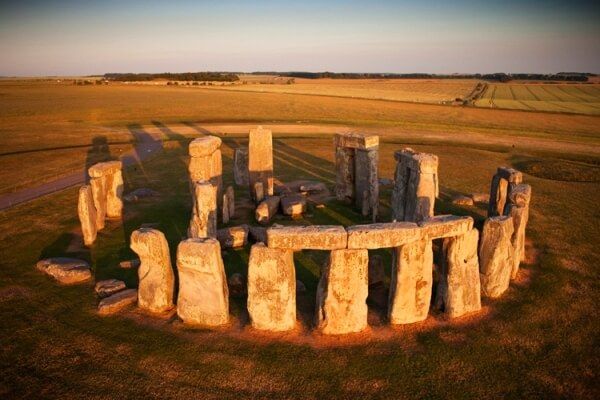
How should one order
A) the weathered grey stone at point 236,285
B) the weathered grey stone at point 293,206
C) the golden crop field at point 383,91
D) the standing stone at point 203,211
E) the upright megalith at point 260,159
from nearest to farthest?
the weathered grey stone at point 236,285 → the standing stone at point 203,211 → the weathered grey stone at point 293,206 → the upright megalith at point 260,159 → the golden crop field at point 383,91

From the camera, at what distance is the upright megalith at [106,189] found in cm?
1394

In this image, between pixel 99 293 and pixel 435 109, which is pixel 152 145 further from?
pixel 435 109

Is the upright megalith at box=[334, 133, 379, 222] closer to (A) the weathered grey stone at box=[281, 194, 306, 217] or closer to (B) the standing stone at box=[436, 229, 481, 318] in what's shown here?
(A) the weathered grey stone at box=[281, 194, 306, 217]

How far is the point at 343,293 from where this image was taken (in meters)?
8.13

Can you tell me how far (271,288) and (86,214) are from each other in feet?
23.0

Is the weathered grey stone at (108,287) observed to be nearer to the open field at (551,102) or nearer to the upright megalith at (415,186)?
the upright megalith at (415,186)

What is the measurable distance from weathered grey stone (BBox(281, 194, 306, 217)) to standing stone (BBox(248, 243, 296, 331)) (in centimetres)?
658

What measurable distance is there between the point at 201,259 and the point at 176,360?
1.89 meters

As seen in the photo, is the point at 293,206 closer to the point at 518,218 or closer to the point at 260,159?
the point at 260,159

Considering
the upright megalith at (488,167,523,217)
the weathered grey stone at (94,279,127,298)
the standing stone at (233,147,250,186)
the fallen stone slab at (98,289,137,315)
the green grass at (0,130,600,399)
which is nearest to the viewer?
the green grass at (0,130,600,399)

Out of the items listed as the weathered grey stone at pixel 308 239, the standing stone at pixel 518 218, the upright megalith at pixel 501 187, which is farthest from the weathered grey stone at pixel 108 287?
the upright megalith at pixel 501 187

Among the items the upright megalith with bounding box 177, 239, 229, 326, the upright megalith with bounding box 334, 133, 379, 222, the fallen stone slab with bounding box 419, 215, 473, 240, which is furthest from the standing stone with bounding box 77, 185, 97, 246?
the fallen stone slab with bounding box 419, 215, 473, 240

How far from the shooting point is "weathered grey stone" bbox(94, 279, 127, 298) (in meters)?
9.63

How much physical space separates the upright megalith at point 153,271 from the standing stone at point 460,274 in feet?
19.6
